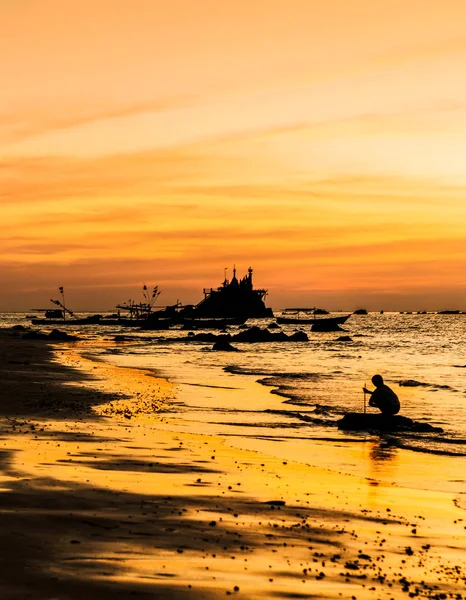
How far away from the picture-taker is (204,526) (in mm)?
10539

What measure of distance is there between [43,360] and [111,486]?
45.4 m

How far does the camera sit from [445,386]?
43.6 meters

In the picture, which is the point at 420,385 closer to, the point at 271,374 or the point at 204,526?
the point at 271,374

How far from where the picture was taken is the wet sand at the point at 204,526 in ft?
26.9

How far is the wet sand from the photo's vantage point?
26.9 feet

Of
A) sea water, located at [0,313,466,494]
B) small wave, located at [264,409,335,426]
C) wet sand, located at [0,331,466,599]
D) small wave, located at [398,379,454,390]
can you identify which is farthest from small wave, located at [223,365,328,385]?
wet sand, located at [0,331,466,599]

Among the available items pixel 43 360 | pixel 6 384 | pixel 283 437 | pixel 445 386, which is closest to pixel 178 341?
pixel 43 360

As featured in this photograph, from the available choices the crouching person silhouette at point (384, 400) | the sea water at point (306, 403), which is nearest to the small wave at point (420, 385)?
the sea water at point (306, 403)

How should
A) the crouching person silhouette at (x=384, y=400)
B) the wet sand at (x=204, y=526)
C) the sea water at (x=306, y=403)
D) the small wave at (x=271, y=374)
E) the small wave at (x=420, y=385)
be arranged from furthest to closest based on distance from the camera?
the small wave at (x=271, y=374) → the small wave at (x=420, y=385) → the crouching person silhouette at (x=384, y=400) → the sea water at (x=306, y=403) → the wet sand at (x=204, y=526)

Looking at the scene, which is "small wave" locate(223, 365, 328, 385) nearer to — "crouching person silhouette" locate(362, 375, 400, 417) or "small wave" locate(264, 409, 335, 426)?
"small wave" locate(264, 409, 335, 426)

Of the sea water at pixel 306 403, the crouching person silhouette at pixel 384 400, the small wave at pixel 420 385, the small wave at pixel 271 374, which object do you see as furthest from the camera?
the small wave at pixel 271 374

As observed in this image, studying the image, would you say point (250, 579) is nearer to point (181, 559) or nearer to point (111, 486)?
point (181, 559)

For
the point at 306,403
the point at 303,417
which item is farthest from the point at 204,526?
the point at 306,403

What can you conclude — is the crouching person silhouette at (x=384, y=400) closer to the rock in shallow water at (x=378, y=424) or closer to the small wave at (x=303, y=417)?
the rock in shallow water at (x=378, y=424)
